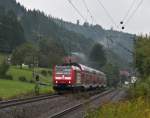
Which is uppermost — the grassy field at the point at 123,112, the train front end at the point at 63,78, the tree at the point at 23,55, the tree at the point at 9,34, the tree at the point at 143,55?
the tree at the point at 9,34

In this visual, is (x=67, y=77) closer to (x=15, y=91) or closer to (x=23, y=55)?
(x=15, y=91)

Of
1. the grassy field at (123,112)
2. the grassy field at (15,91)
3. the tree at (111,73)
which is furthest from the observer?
the tree at (111,73)

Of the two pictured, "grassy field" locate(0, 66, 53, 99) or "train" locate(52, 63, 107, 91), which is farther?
"train" locate(52, 63, 107, 91)

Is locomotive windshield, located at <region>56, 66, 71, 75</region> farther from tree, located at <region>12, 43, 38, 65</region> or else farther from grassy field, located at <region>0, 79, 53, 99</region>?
tree, located at <region>12, 43, 38, 65</region>

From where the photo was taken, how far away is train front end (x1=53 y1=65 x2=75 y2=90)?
5103 centimetres

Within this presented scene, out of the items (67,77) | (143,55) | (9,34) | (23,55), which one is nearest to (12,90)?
(67,77)

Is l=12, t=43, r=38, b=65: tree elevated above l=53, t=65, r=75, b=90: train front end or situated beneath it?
elevated above

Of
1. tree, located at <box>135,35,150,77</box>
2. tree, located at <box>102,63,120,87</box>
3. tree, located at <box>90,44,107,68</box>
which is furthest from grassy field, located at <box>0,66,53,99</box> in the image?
tree, located at <box>90,44,107,68</box>

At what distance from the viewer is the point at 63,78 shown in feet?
Result: 169

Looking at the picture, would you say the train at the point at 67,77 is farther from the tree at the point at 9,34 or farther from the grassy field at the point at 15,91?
the tree at the point at 9,34

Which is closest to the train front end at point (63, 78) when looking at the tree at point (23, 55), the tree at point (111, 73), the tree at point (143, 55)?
the tree at point (143, 55)

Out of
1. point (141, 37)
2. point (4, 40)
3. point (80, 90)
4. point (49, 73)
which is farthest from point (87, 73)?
point (4, 40)

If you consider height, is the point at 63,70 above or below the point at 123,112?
above

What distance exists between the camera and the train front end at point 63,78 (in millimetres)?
51031
